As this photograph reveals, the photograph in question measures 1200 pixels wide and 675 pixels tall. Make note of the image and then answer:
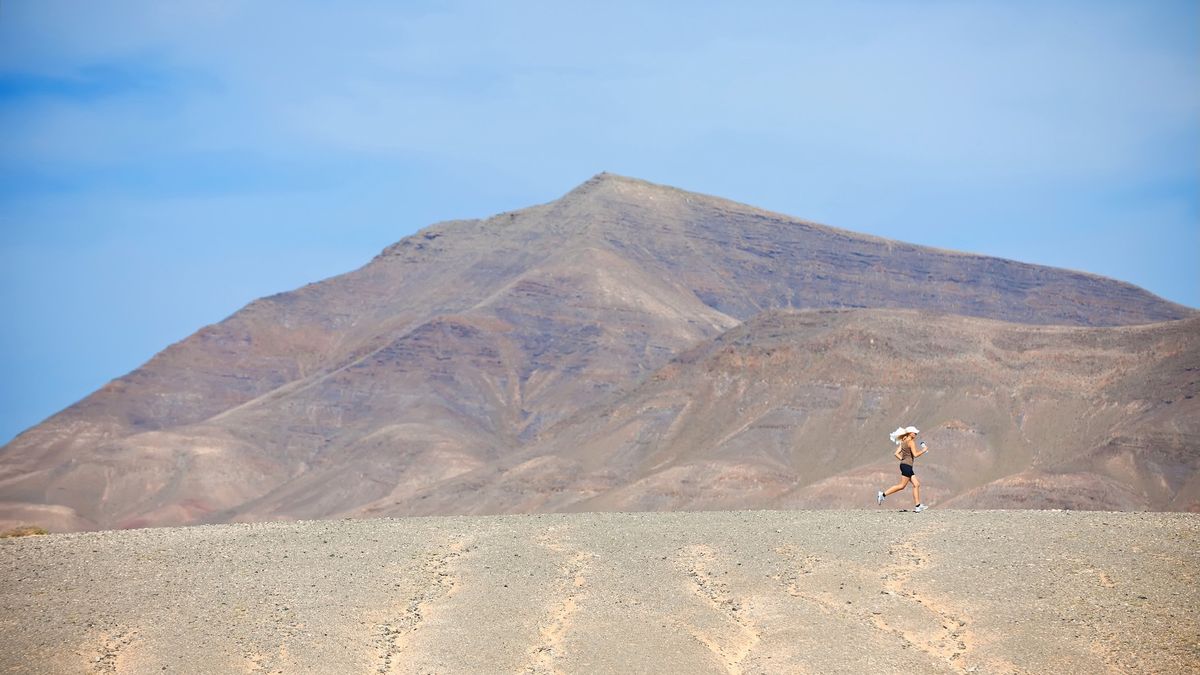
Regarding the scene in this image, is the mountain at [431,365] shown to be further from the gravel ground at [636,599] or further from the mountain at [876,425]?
the gravel ground at [636,599]

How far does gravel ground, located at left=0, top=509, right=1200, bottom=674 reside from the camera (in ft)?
61.2

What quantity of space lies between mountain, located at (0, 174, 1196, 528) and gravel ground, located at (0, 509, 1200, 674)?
73236mm

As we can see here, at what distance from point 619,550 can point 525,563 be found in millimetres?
1715

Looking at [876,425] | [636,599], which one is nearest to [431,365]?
[876,425]

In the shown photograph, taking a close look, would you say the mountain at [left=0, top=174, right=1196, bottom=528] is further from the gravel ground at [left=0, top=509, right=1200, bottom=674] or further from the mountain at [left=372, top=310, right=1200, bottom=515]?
the gravel ground at [left=0, top=509, right=1200, bottom=674]

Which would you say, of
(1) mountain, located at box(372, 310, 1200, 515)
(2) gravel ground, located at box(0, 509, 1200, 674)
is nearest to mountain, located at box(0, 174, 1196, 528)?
(1) mountain, located at box(372, 310, 1200, 515)

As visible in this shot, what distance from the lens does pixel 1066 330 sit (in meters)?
101

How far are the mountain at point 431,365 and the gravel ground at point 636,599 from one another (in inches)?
2883

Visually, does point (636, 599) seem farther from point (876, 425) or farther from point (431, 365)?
point (431, 365)

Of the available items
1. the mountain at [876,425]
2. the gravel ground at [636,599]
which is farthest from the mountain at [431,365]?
the gravel ground at [636,599]

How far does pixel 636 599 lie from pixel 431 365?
139599 millimetres

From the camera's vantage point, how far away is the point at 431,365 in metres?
159

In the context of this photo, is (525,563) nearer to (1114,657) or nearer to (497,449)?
(1114,657)

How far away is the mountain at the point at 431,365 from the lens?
132000 mm
